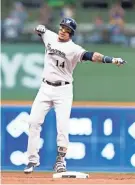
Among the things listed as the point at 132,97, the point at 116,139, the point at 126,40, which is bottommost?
the point at 116,139

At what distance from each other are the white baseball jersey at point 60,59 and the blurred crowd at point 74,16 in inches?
339

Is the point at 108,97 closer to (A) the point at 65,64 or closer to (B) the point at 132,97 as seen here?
(B) the point at 132,97

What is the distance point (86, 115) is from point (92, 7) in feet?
26.9

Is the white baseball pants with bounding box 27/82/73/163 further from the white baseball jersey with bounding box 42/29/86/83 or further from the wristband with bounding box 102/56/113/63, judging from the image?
the wristband with bounding box 102/56/113/63

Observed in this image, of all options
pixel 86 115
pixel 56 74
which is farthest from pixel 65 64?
pixel 86 115

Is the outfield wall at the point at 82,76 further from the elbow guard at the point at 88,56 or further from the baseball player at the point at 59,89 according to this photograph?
the elbow guard at the point at 88,56

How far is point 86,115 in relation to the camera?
11781 mm

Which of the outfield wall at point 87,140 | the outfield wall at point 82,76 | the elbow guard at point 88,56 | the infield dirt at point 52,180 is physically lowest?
the infield dirt at point 52,180

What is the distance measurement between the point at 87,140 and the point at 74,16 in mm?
7845

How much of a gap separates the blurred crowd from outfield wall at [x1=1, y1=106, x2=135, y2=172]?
6792 millimetres

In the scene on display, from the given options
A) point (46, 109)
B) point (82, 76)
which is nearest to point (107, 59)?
point (46, 109)

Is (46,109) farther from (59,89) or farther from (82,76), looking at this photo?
(82,76)

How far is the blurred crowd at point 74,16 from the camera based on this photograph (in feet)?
60.9

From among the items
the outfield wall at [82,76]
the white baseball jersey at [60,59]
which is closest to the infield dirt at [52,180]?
the white baseball jersey at [60,59]
